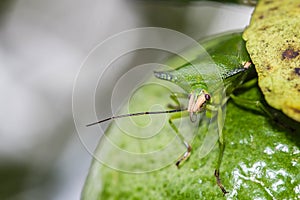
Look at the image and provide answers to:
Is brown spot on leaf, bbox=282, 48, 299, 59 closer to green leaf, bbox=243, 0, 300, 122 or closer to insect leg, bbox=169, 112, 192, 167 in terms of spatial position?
green leaf, bbox=243, 0, 300, 122

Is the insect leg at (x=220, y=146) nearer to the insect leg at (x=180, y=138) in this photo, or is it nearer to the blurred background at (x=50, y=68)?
the insect leg at (x=180, y=138)

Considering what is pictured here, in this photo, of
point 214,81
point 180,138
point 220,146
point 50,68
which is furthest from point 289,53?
point 50,68

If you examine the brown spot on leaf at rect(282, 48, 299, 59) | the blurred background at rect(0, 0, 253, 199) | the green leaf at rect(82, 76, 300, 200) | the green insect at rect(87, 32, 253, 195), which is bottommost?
the blurred background at rect(0, 0, 253, 199)

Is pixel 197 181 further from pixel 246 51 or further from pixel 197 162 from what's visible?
pixel 246 51

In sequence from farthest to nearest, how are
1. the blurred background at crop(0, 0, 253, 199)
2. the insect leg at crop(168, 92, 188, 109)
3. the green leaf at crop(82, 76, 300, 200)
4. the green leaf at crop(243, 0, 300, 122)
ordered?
the blurred background at crop(0, 0, 253, 199) → the insect leg at crop(168, 92, 188, 109) → the green leaf at crop(82, 76, 300, 200) → the green leaf at crop(243, 0, 300, 122)

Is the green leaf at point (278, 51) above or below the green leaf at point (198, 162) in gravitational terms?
above

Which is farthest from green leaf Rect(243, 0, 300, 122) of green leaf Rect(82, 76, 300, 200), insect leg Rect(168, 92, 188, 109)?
insect leg Rect(168, 92, 188, 109)

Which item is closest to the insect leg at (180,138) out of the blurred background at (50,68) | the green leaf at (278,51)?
the green leaf at (278,51)

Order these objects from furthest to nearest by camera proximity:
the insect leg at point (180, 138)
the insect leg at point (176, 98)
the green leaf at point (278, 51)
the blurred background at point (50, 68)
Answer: the blurred background at point (50, 68) → the insect leg at point (176, 98) → the insect leg at point (180, 138) → the green leaf at point (278, 51)
